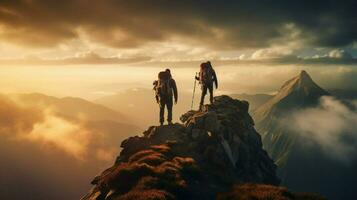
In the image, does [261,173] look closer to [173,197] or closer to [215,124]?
[215,124]

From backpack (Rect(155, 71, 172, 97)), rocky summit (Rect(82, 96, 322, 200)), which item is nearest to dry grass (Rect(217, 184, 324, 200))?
rocky summit (Rect(82, 96, 322, 200))

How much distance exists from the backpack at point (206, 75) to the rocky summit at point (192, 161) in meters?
4.78

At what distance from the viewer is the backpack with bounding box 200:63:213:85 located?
55.0 m

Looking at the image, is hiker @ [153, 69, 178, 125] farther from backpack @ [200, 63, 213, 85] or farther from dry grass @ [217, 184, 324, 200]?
dry grass @ [217, 184, 324, 200]

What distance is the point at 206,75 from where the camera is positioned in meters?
55.0

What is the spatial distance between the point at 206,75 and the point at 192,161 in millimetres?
19639

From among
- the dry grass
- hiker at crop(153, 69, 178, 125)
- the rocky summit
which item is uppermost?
hiker at crop(153, 69, 178, 125)

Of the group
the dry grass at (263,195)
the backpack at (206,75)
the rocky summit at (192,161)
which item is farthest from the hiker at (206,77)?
the dry grass at (263,195)

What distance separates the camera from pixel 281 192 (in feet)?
84.7

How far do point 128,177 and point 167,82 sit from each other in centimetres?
2086

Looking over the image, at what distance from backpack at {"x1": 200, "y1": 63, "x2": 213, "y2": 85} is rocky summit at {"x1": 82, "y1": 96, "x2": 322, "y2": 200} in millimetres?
4780

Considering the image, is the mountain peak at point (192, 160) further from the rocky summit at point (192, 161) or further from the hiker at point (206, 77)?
the hiker at point (206, 77)

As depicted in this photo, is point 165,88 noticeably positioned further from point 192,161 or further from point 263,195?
point 263,195

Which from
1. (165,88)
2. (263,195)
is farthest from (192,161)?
(165,88)
